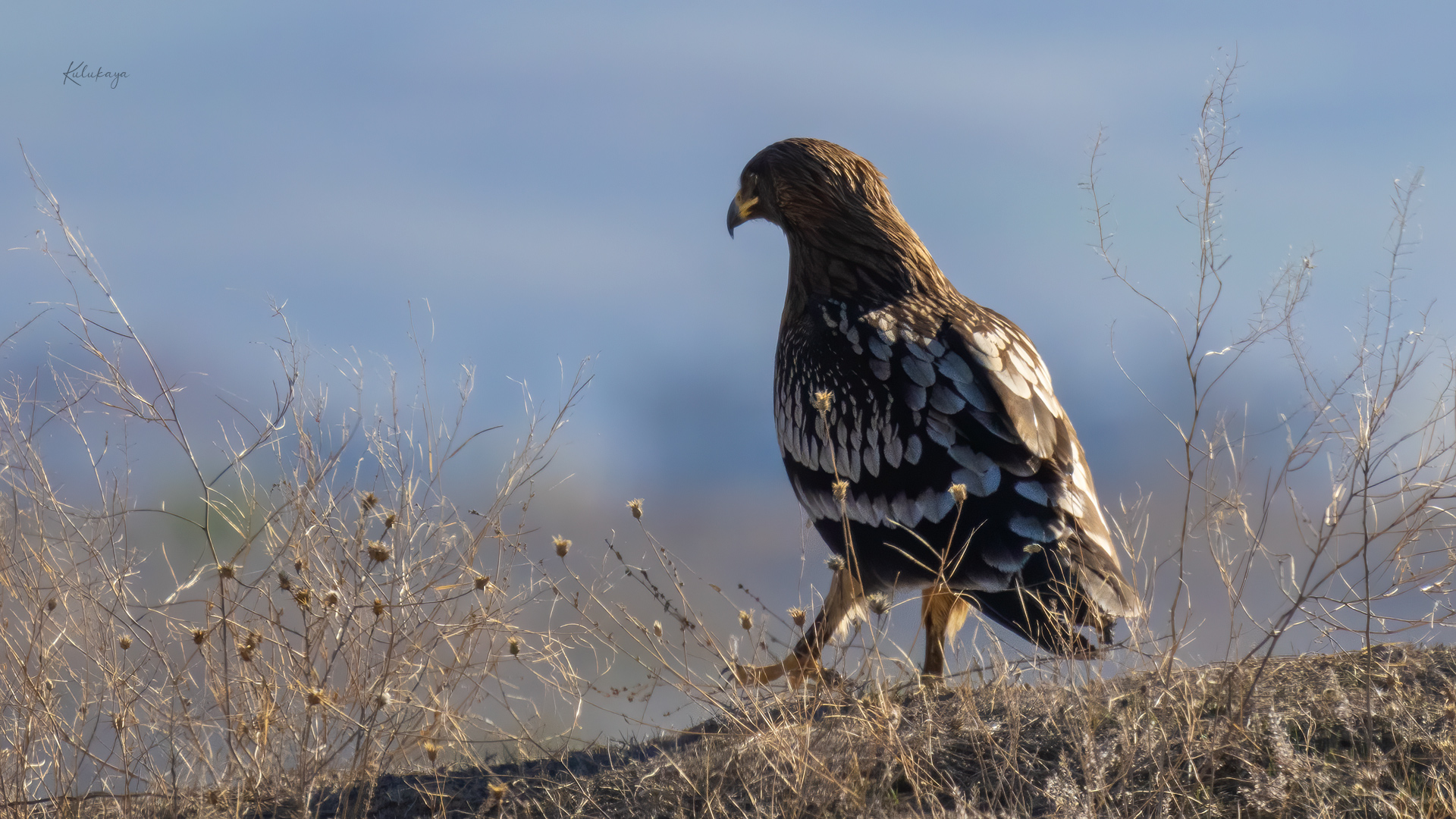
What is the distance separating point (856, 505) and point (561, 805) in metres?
1.66

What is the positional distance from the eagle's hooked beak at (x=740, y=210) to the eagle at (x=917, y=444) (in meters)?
0.33

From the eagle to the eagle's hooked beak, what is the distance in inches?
12.8

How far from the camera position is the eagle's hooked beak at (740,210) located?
548 cm

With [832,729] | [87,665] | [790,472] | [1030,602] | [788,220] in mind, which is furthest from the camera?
[788,220]

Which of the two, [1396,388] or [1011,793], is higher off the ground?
[1396,388]

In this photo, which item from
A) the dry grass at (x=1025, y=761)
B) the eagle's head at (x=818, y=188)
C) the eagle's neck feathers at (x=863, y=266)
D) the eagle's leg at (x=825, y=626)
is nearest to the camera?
the dry grass at (x=1025, y=761)

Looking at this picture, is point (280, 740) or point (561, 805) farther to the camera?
point (280, 740)

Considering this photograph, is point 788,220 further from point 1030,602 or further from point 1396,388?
point 1396,388

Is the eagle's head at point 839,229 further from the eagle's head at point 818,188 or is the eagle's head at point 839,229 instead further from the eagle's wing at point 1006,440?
the eagle's wing at point 1006,440

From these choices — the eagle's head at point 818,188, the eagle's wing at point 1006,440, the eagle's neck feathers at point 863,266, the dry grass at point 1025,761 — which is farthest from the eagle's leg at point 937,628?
the eagle's head at point 818,188

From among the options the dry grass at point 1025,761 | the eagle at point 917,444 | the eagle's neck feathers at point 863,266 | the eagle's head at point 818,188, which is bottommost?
the dry grass at point 1025,761

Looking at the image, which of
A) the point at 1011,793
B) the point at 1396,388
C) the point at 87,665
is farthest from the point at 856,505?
the point at 87,665

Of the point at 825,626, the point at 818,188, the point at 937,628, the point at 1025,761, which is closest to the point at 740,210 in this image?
the point at 818,188

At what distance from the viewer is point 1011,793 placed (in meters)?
3.26
